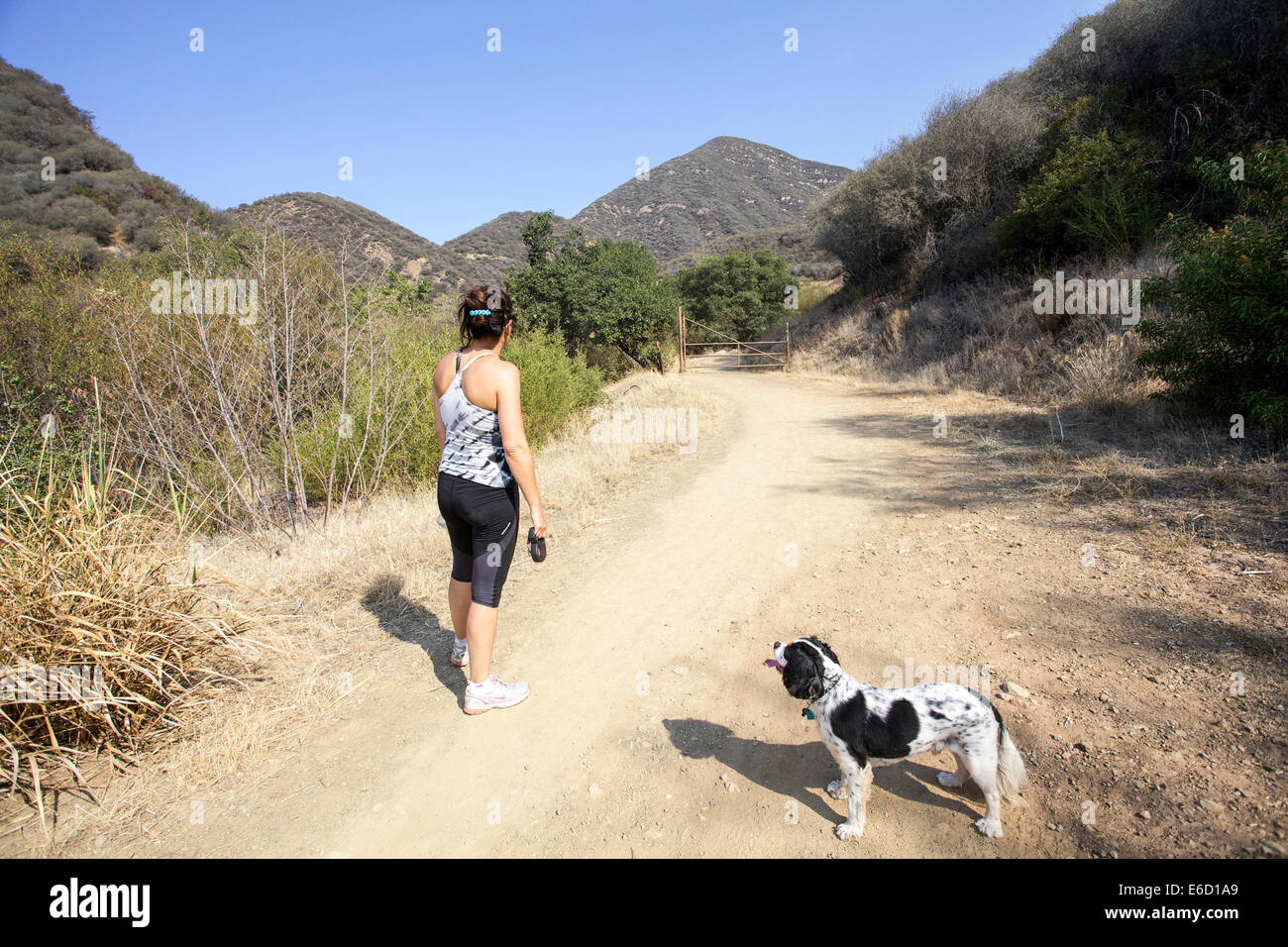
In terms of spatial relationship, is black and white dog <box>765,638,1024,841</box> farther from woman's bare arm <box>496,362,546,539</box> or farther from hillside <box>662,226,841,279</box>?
hillside <box>662,226,841,279</box>

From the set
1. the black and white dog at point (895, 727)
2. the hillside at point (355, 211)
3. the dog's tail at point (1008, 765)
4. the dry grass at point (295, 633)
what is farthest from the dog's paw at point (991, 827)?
the hillside at point (355, 211)

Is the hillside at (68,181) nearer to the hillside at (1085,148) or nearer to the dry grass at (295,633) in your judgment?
the dry grass at (295,633)

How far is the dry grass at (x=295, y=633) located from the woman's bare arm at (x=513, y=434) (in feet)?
5.38

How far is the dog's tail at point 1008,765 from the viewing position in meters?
2.20

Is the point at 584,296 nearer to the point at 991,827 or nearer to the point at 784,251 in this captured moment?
the point at 991,827

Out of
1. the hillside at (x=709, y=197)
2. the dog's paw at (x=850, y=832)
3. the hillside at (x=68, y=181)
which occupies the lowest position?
the dog's paw at (x=850, y=832)

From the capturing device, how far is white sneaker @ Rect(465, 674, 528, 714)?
3.12 meters

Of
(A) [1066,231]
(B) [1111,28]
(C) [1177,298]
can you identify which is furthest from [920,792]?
(B) [1111,28]

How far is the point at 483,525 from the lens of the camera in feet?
9.79

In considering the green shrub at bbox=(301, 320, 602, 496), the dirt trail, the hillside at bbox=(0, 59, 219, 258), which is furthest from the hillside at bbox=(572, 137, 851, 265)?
the dirt trail

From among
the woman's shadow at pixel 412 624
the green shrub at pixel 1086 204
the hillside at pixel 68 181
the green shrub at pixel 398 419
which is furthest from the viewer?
the hillside at pixel 68 181

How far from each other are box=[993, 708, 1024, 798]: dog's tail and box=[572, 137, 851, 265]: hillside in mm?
56726

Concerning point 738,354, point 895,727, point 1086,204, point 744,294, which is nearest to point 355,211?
point 744,294

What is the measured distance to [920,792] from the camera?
2.44 metres
